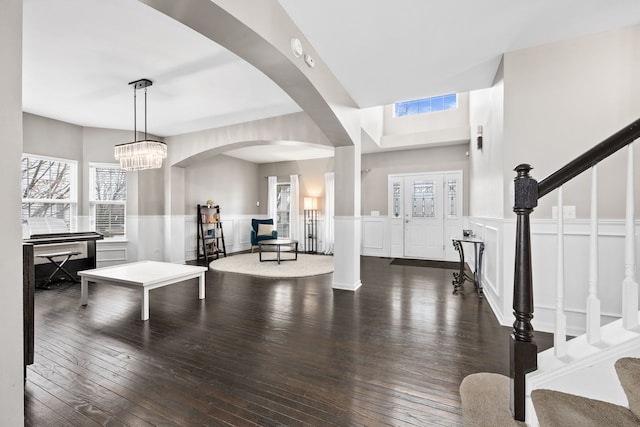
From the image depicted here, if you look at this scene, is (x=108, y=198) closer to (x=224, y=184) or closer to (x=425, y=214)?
(x=224, y=184)

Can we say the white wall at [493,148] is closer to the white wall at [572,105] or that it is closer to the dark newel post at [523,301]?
the white wall at [572,105]

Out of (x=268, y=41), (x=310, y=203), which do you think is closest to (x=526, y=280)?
(x=268, y=41)

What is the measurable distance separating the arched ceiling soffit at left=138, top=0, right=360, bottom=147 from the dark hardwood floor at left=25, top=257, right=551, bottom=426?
2275 mm

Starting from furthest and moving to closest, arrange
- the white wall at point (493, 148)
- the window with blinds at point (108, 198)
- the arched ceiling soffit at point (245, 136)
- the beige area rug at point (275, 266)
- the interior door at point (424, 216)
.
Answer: the interior door at point (424, 216) → the window with blinds at point (108, 198) → the beige area rug at point (275, 266) → the arched ceiling soffit at point (245, 136) → the white wall at point (493, 148)

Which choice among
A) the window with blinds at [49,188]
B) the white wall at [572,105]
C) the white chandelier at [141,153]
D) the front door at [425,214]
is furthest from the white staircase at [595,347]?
the window with blinds at [49,188]

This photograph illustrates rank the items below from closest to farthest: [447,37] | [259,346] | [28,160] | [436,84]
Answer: [259,346]
[447,37]
[436,84]
[28,160]

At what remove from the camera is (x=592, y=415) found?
1.13 metres

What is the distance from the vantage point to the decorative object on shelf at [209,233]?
22.7 ft

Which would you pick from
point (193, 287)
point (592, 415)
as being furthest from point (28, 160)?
point (592, 415)

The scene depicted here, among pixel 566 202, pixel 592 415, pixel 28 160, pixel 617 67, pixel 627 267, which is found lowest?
pixel 592 415

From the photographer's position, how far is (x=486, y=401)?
158 cm

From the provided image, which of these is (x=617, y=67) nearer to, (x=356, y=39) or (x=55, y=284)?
(x=356, y=39)

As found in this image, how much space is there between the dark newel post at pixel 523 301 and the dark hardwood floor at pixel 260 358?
1.28ft

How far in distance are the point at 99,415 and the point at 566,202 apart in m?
3.83
